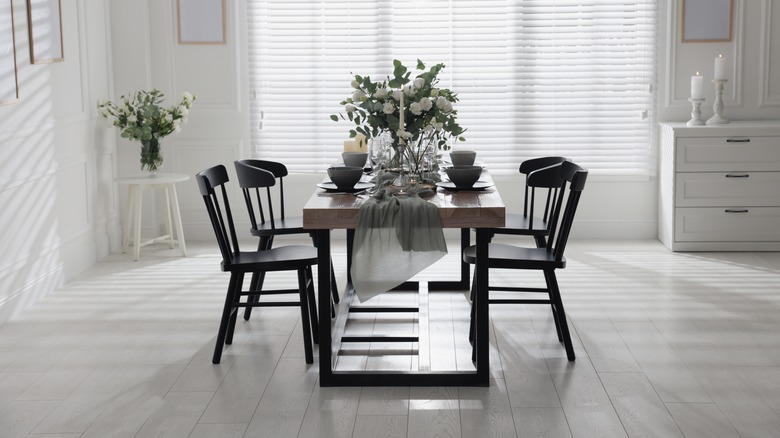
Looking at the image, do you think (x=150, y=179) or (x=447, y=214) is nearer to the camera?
(x=447, y=214)

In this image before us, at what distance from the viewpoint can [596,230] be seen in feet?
22.5

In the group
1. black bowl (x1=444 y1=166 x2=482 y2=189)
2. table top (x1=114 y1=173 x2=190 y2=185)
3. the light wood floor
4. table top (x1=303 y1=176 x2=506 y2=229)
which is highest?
black bowl (x1=444 y1=166 x2=482 y2=189)

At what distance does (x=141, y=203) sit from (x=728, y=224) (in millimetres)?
3814

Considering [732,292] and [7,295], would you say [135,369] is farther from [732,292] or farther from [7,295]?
[732,292]

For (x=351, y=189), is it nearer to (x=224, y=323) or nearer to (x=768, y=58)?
(x=224, y=323)

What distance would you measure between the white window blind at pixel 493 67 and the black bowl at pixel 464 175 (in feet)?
9.16

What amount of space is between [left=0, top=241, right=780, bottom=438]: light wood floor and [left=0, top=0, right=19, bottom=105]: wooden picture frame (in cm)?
110

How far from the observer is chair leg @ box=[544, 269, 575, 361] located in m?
4.03

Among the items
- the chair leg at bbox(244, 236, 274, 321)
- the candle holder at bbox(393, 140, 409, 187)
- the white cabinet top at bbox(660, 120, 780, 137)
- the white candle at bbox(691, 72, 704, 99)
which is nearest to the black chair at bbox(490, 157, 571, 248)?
the candle holder at bbox(393, 140, 409, 187)

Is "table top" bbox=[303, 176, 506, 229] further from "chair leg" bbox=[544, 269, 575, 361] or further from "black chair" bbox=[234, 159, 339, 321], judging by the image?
"black chair" bbox=[234, 159, 339, 321]

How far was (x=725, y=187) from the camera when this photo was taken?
623 cm

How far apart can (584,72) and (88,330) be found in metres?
3.81

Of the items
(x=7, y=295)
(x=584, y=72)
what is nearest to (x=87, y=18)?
(x=7, y=295)

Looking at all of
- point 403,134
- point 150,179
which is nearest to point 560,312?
point 403,134
